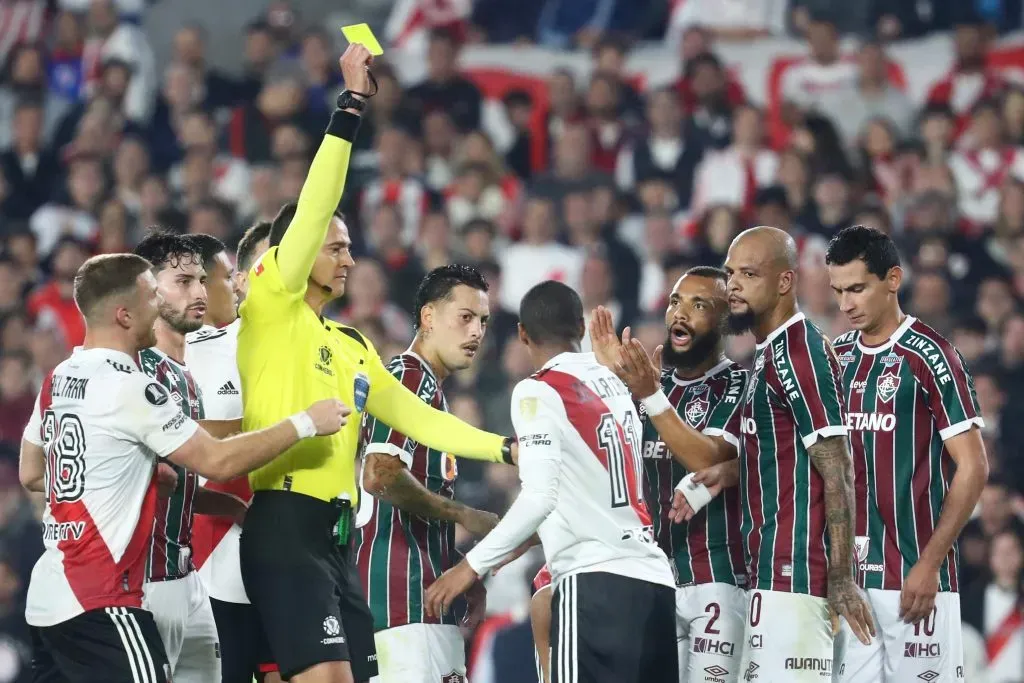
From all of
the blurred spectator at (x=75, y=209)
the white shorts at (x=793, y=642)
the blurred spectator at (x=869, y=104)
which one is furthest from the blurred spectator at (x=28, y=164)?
the white shorts at (x=793, y=642)

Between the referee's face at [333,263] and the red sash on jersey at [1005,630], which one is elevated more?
the referee's face at [333,263]

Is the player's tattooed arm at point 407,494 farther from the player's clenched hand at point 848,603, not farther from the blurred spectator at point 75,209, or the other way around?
the blurred spectator at point 75,209

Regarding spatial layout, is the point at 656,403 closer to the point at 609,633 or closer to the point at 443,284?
the point at 609,633

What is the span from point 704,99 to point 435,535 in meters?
8.22

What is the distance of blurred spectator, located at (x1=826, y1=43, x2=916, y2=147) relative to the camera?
1419 centimetres

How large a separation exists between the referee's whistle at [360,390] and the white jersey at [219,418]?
0.67 meters

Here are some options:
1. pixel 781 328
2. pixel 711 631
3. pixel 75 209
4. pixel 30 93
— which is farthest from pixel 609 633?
pixel 30 93

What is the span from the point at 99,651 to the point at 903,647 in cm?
333

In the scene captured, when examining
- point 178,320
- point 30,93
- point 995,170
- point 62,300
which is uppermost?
point 30,93

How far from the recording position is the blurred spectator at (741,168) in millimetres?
13711

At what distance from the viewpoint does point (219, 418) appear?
7.08 metres

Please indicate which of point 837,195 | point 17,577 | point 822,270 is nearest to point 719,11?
point 837,195

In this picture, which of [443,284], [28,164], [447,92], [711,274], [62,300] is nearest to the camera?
[443,284]

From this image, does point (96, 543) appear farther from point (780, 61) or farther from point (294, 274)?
point (780, 61)
